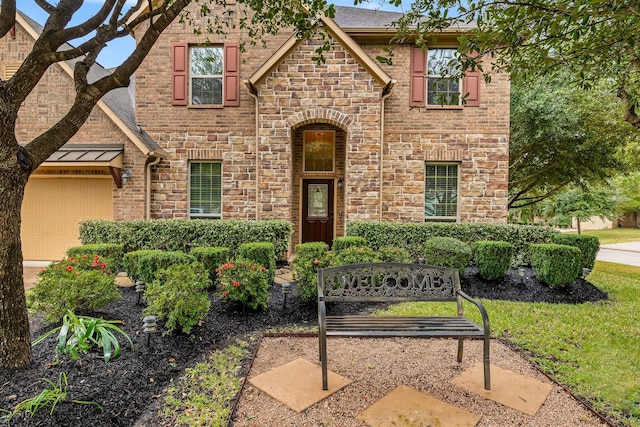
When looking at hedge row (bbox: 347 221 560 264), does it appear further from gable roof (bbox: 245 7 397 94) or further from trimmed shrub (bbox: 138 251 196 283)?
trimmed shrub (bbox: 138 251 196 283)

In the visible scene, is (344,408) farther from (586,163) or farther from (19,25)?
(586,163)

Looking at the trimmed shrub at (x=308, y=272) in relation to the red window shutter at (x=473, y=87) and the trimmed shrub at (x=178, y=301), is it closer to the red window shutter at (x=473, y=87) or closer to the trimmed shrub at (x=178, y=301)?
the trimmed shrub at (x=178, y=301)

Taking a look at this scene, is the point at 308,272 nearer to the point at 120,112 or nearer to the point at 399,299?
the point at 399,299

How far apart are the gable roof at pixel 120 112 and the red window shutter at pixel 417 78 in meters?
6.78

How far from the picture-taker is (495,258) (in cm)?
611

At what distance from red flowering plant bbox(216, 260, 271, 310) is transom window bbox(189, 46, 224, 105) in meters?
6.14

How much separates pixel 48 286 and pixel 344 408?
3281 mm

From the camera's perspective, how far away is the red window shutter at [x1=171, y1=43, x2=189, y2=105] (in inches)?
343

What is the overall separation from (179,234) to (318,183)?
425cm

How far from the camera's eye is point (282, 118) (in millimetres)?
8234

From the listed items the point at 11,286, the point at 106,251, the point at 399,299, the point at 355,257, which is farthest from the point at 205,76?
the point at 399,299

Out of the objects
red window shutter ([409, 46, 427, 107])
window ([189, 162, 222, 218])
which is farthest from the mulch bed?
red window shutter ([409, 46, 427, 107])

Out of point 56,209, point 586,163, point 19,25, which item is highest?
point 19,25

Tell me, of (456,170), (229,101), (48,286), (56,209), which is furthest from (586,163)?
(56,209)
